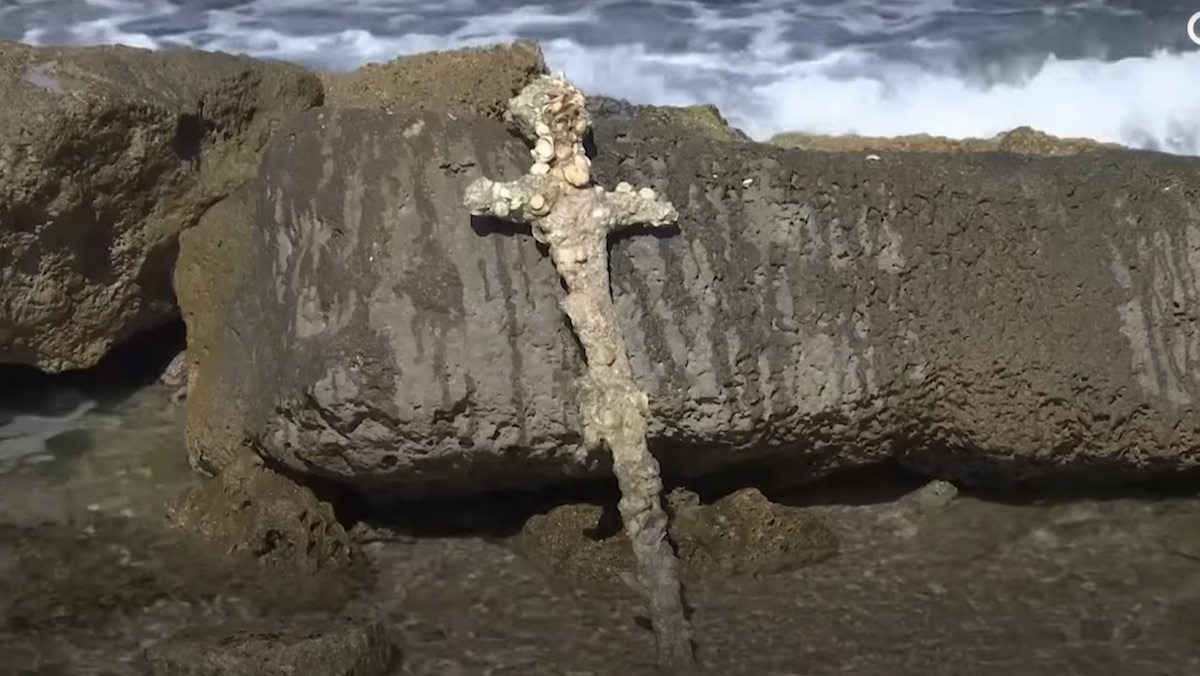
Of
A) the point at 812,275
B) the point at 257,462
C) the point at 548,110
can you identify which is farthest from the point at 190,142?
the point at 812,275

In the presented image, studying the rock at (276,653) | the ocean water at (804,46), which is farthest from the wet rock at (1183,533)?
the ocean water at (804,46)

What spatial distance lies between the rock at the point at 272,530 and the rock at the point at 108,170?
77 centimetres

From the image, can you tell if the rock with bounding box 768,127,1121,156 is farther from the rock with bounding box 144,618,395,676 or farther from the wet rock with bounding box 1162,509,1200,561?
the rock with bounding box 144,618,395,676

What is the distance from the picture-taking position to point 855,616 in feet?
11.3

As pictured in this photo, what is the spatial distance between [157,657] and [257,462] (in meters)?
0.80

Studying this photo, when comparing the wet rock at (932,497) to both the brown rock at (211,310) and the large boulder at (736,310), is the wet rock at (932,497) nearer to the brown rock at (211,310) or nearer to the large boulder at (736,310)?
the large boulder at (736,310)

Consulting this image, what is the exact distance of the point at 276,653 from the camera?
314cm

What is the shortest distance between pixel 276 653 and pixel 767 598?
4.06ft

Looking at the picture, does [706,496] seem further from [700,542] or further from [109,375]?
[109,375]

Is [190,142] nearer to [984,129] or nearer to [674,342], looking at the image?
[674,342]

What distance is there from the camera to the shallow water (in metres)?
3.27

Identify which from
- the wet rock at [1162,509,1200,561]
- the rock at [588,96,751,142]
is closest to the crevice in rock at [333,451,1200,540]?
the wet rock at [1162,509,1200,561]

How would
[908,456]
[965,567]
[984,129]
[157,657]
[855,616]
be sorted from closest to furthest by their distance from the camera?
[157,657] < [855,616] < [965,567] < [908,456] < [984,129]

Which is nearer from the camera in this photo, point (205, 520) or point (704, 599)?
point (704, 599)
